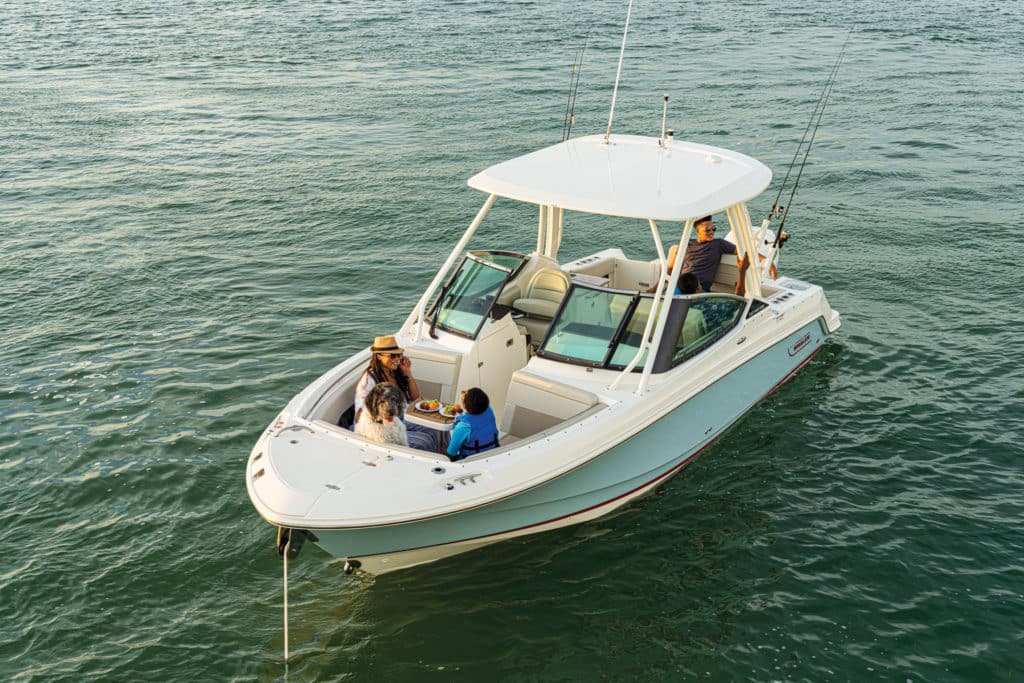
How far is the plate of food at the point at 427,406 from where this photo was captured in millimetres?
8289

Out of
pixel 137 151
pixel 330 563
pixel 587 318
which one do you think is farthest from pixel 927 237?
pixel 137 151

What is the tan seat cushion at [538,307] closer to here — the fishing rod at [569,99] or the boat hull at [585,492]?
the boat hull at [585,492]

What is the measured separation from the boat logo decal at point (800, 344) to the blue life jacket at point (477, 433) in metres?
4.68

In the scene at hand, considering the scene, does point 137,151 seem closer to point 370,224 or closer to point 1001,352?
point 370,224

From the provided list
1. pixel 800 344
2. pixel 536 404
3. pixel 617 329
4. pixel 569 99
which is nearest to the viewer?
pixel 536 404

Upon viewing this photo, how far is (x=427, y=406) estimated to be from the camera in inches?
328

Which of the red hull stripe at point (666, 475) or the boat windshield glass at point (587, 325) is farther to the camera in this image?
the boat windshield glass at point (587, 325)

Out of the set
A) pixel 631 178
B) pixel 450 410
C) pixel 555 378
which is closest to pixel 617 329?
pixel 555 378

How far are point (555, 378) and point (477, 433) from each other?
128cm

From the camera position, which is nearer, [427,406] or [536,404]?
[427,406]

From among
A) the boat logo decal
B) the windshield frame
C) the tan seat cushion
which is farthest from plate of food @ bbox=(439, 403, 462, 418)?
the boat logo decal

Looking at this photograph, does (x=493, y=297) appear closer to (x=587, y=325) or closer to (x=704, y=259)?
(x=587, y=325)

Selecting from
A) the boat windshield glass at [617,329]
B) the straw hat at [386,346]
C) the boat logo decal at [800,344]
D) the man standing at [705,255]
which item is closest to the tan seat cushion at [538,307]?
the boat windshield glass at [617,329]

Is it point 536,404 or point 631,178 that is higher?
point 631,178
